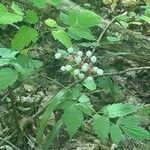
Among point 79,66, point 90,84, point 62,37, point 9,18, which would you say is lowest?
point 90,84

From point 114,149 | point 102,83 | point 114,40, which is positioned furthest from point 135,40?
point 114,149

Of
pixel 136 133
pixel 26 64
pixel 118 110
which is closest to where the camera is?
pixel 136 133

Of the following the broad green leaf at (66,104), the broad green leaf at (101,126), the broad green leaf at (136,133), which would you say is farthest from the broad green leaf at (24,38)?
the broad green leaf at (136,133)

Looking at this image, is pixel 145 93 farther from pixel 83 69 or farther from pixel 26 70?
pixel 26 70

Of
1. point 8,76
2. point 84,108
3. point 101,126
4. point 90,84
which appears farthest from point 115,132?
point 8,76

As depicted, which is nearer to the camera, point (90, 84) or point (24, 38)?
point (24, 38)

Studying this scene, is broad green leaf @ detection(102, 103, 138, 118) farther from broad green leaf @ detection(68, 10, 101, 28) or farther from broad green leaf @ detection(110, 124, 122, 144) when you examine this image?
broad green leaf @ detection(68, 10, 101, 28)

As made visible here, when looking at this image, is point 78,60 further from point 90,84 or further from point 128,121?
point 128,121

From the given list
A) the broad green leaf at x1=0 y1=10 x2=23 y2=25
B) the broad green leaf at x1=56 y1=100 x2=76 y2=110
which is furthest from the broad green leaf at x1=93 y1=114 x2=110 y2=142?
the broad green leaf at x1=0 y1=10 x2=23 y2=25
